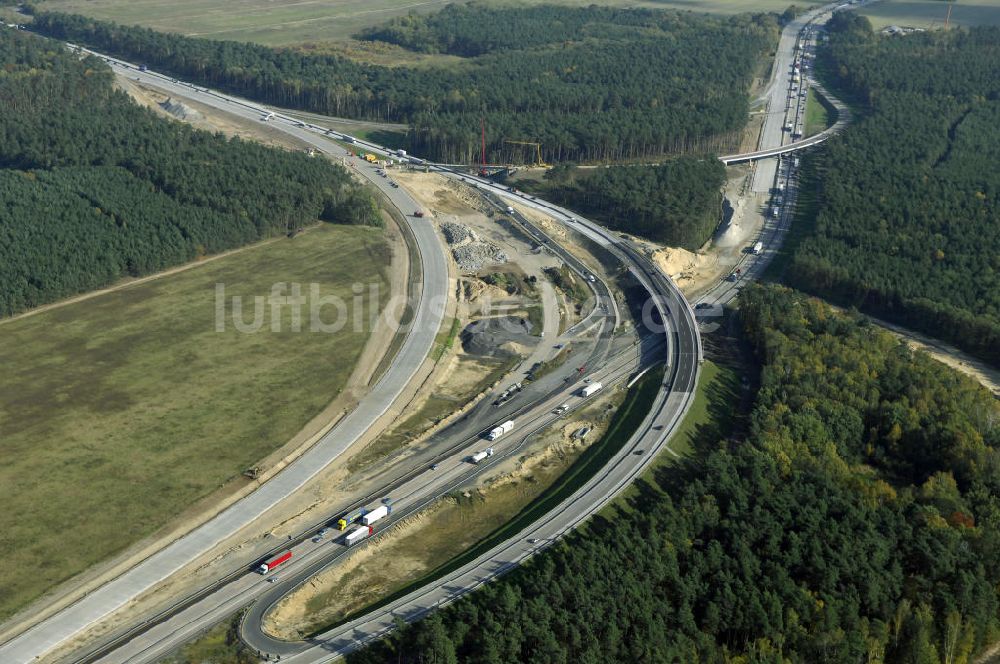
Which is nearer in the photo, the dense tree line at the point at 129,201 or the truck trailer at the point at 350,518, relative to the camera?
the truck trailer at the point at 350,518

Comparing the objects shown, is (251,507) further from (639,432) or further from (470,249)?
(470,249)

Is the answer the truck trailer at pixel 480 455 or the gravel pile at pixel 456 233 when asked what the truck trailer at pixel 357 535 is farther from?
the gravel pile at pixel 456 233

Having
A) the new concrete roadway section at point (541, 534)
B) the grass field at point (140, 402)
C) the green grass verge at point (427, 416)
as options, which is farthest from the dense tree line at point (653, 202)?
the green grass verge at point (427, 416)

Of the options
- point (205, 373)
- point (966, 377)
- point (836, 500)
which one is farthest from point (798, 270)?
point (205, 373)

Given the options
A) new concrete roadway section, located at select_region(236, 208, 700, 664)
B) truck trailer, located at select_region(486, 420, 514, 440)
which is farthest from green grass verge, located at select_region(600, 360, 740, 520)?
truck trailer, located at select_region(486, 420, 514, 440)

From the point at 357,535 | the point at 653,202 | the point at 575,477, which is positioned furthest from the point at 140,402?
the point at 653,202
